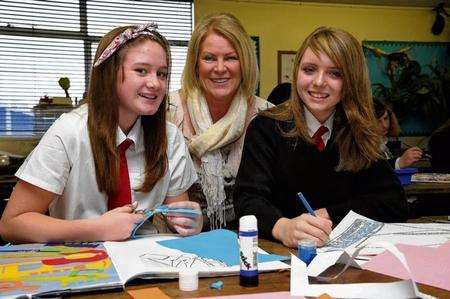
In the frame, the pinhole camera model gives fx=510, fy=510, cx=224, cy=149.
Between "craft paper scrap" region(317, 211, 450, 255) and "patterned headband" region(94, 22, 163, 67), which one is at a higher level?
"patterned headband" region(94, 22, 163, 67)

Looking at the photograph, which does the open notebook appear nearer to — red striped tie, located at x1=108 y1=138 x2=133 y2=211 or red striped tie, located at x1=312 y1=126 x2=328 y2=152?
red striped tie, located at x1=108 y1=138 x2=133 y2=211

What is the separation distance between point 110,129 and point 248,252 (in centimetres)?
72

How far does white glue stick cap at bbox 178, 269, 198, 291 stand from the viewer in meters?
0.87

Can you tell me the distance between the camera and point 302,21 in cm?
542

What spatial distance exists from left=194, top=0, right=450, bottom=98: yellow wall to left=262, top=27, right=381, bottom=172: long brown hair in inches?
142

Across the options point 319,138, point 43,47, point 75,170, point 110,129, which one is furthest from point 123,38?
point 43,47

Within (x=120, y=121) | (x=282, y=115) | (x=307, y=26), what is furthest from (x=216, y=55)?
(x=307, y=26)

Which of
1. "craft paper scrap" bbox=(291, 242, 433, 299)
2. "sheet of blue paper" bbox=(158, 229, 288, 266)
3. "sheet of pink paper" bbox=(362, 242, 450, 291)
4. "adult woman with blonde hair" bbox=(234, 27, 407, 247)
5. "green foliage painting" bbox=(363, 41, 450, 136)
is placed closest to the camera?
"craft paper scrap" bbox=(291, 242, 433, 299)

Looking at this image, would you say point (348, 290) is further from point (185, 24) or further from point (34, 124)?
point (185, 24)

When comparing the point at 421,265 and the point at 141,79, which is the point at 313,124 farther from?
the point at 421,265

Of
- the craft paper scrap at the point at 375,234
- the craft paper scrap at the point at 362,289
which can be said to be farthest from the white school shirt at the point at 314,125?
the craft paper scrap at the point at 362,289

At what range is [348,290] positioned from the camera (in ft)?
2.81

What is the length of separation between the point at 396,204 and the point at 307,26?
4166mm

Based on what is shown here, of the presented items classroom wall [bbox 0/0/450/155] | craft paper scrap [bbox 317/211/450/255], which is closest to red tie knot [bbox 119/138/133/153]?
craft paper scrap [bbox 317/211/450/255]
